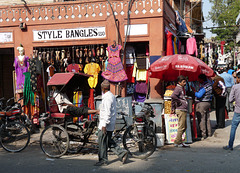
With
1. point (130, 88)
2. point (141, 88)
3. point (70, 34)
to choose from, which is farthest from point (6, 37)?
point (141, 88)

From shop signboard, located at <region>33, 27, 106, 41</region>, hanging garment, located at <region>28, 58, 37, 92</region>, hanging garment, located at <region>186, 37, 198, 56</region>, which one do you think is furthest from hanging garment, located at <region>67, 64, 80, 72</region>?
hanging garment, located at <region>186, 37, 198, 56</region>

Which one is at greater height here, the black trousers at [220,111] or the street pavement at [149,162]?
the black trousers at [220,111]

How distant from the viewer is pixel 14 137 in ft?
23.6

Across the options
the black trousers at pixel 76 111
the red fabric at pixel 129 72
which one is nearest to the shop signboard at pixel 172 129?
the black trousers at pixel 76 111

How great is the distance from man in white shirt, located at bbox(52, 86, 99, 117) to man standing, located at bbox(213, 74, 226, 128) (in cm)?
508

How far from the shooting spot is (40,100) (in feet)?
33.1

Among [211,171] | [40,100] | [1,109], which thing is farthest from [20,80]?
[211,171]

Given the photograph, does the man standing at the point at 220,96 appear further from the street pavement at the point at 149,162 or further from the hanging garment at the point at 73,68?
the hanging garment at the point at 73,68

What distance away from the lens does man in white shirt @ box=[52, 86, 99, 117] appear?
21.3ft

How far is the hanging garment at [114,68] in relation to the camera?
32.4 feet

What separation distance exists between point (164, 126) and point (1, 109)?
4999mm

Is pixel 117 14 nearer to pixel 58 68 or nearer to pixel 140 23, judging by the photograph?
pixel 140 23

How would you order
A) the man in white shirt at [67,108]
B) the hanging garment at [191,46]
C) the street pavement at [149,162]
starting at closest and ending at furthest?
the street pavement at [149,162]
the man in white shirt at [67,108]
the hanging garment at [191,46]

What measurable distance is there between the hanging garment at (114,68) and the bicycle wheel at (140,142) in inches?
144
